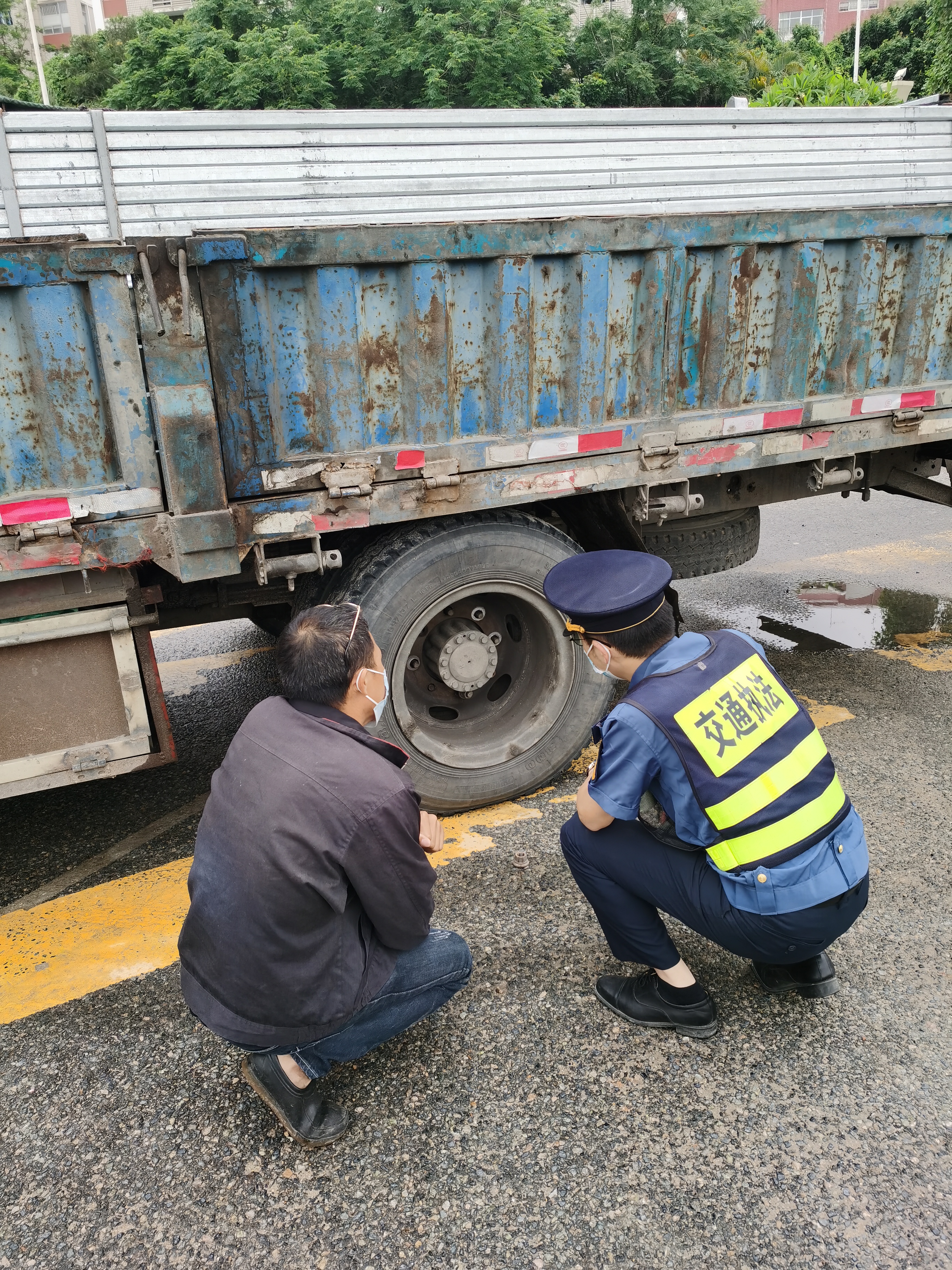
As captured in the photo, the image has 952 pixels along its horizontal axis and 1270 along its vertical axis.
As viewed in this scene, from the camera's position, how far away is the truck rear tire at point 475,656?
330cm

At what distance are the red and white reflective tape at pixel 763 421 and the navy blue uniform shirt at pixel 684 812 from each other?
5.42 ft

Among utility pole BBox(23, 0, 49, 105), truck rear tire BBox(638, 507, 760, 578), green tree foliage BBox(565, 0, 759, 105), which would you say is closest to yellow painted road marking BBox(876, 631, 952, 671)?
truck rear tire BBox(638, 507, 760, 578)

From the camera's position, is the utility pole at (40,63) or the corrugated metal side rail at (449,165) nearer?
the corrugated metal side rail at (449,165)

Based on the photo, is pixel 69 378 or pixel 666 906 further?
pixel 69 378

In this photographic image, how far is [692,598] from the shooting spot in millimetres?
6238

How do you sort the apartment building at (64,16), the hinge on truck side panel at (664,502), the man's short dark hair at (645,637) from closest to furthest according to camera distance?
the man's short dark hair at (645,637)
the hinge on truck side panel at (664,502)
the apartment building at (64,16)

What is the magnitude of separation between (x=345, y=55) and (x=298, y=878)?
91.0 feet

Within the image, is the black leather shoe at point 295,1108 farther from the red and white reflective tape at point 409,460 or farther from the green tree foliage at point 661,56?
the green tree foliage at point 661,56

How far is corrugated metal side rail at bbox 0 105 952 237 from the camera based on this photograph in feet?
11.9

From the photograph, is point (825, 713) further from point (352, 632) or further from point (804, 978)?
point (352, 632)

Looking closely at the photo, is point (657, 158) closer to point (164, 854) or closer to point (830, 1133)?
point (164, 854)

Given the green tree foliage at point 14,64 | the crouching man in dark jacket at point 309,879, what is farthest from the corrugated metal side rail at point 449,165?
the green tree foliage at point 14,64

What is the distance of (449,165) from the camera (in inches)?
160

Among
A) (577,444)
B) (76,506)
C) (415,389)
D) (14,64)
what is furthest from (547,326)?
(14,64)
